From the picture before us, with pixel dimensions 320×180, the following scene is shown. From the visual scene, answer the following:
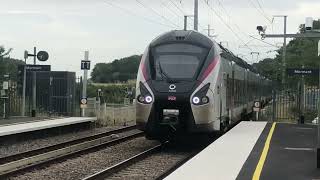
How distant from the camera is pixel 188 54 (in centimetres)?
1656

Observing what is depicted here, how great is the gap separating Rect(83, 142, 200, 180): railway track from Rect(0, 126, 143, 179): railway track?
2.02 metres

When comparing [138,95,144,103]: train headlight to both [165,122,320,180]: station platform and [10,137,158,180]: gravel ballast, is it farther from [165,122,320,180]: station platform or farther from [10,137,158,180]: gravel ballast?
[165,122,320,180]: station platform

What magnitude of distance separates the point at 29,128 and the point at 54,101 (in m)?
12.7

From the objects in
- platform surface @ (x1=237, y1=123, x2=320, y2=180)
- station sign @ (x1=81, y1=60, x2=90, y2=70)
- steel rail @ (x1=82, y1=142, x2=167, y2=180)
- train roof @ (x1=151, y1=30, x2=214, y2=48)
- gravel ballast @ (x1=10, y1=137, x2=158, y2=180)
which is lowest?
gravel ballast @ (x1=10, y1=137, x2=158, y2=180)

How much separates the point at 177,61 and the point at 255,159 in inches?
197

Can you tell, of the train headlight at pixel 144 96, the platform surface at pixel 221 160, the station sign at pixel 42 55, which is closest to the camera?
the platform surface at pixel 221 160

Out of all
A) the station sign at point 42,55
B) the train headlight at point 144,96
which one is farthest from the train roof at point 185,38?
the station sign at point 42,55

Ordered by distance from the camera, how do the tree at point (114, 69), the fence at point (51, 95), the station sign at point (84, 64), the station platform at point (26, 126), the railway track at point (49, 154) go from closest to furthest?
the railway track at point (49, 154), the station platform at point (26, 126), the station sign at point (84, 64), the fence at point (51, 95), the tree at point (114, 69)

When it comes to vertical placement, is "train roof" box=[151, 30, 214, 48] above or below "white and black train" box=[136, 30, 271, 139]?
above

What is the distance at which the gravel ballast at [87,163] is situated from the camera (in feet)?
43.1

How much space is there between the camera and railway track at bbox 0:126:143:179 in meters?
14.0

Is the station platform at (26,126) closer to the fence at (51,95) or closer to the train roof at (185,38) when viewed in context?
the train roof at (185,38)

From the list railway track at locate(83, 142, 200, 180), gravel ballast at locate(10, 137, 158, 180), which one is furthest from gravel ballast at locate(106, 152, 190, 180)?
gravel ballast at locate(10, 137, 158, 180)

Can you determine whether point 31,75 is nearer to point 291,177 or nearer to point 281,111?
point 281,111
